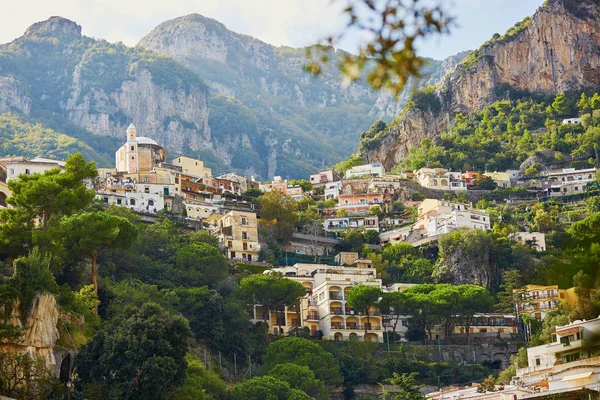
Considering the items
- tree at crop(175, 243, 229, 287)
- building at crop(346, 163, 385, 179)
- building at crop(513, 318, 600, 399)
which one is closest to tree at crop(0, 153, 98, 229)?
tree at crop(175, 243, 229, 287)

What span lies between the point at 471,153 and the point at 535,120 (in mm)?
10396

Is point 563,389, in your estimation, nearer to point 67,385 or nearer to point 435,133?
point 67,385

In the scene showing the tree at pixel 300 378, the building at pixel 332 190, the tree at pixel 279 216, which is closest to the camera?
the tree at pixel 300 378

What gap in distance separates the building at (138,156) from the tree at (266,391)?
1930 inches

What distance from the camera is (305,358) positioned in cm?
5319

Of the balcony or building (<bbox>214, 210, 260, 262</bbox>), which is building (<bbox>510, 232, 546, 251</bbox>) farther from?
building (<bbox>214, 210, 260, 262</bbox>)

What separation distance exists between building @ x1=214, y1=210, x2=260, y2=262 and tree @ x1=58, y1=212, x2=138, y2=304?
24260mm

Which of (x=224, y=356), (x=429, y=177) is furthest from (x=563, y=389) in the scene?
(x=429, y=177)

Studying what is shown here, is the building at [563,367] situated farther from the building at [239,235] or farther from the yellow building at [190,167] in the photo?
the yellow building at [190,167]

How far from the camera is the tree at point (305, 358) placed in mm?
52781

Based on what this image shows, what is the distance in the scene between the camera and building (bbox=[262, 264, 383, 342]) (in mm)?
64500

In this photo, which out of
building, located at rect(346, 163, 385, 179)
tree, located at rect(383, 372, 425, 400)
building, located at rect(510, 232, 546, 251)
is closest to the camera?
tree, located at rect(383, 372, 425, 400)

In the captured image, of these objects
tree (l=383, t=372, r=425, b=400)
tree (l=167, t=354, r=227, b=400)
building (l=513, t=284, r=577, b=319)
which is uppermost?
building (l=513, t=284, r=577, b=319)

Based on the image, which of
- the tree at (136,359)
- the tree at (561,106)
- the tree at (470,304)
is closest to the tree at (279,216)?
the tree at (470,304)
